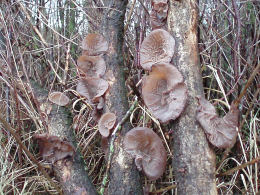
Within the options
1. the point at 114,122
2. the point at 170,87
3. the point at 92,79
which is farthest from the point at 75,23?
the point at 170,87

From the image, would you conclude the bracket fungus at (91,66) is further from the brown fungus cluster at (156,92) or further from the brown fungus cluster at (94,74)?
the brown fungus cluster at (156,92)

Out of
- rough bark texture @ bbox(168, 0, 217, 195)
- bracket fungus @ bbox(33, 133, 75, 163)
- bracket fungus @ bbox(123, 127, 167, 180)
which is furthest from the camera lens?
bracket fungus @ bbox(33, 133, 75, 163)

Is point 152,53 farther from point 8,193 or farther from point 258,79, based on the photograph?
point 8,193

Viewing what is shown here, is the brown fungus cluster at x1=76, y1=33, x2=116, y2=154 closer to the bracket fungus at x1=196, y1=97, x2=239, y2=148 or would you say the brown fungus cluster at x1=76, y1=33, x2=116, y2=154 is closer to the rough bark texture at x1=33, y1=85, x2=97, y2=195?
the rough bark texture at x1=33, y1=85, x2=97, y2=195

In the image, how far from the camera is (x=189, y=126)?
111 centimetres

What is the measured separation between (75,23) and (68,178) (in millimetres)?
1538

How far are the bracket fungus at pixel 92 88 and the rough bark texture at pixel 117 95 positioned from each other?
1.7 inches

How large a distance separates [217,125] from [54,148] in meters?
0.80

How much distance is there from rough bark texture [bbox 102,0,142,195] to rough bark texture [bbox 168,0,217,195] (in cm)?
24

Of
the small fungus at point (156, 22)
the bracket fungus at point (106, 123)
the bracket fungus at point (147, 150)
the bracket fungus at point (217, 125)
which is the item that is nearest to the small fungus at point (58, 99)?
the bracket fungus at point (106, 123)

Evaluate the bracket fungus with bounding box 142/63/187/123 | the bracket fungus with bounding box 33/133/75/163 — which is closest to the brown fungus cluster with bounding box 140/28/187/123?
the bracket fungus with bounding box 142/63/187/123

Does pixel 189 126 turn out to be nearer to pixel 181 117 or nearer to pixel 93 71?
pixel 181 117

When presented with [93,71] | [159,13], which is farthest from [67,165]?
[159,13]

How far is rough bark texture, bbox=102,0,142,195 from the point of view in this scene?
1.22 meters
